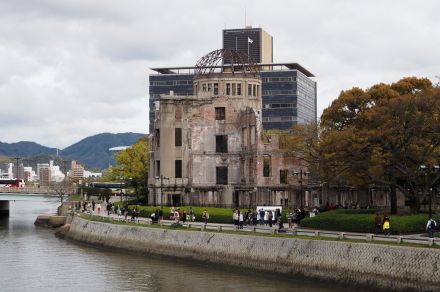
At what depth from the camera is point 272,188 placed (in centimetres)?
9125

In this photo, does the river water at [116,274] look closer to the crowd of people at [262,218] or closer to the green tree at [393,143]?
the crowd of people at [262,218]

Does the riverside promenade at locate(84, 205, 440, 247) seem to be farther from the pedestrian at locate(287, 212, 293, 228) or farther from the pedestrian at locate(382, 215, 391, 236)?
the pedestrian at locate(382, 215, 391, 236)

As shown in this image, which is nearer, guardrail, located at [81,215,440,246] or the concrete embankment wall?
the concrete embankment wall

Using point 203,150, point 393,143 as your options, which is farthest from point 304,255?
point 203,150

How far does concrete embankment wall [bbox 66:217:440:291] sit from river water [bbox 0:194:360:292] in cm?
79

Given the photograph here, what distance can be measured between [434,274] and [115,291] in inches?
783

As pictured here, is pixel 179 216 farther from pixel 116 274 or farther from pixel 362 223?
pixel 362 223

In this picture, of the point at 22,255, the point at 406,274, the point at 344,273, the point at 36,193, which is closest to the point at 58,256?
the point at 22,255

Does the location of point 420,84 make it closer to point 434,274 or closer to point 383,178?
point 383,178

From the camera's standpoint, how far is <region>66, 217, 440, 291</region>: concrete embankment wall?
4206 cm

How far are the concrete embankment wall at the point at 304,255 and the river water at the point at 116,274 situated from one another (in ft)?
2.59

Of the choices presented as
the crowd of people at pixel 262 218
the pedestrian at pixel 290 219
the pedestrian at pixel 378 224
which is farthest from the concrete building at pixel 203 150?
the pedestrian at pixel 378 224

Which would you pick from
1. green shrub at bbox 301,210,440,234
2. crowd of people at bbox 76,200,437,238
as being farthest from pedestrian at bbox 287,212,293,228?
green shrub at bbox 301,210,440,234

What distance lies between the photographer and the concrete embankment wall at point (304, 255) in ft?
138
